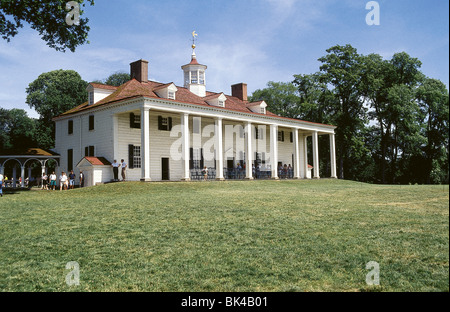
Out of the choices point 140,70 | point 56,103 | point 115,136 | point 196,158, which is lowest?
point 196,158

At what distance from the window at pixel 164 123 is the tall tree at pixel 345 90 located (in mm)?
25315

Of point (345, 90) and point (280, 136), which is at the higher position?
point (345, 90)

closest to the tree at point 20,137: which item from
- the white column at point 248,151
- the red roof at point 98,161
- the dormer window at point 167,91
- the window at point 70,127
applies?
the window at point 70,127

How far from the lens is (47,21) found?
85.0 feet

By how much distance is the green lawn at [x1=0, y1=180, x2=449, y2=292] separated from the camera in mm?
6891

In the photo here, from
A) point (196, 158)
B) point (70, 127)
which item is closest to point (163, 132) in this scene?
point (196, 158)

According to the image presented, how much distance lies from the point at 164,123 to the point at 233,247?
2925 cm

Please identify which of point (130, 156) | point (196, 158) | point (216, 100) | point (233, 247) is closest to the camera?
point (233, 247)

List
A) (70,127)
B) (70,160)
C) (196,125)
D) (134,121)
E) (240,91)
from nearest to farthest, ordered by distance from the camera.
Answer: (134,121)
(70,160)
(70,127)
(196,125)
(240,91)

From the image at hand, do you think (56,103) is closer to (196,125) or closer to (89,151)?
(89,151)

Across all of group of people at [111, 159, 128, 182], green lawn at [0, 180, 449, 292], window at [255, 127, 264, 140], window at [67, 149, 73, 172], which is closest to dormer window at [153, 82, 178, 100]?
group of people at [111, 159, 128, 182]

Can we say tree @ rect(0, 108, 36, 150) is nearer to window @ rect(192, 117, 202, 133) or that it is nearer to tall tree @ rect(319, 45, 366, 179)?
window @ rect(192, 117, 202, 133)
